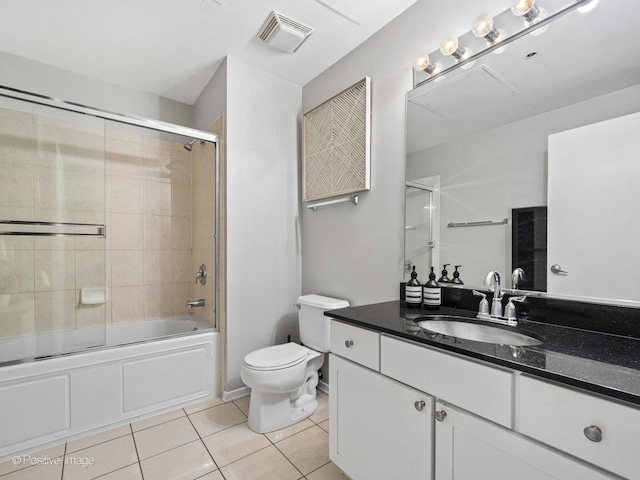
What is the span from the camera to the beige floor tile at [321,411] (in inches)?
81.0

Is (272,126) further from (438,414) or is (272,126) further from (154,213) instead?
(438,414)

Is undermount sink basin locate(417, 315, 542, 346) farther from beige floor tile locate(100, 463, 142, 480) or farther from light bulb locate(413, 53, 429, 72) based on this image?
beige floor tile locate(100, 463, 142, 480)

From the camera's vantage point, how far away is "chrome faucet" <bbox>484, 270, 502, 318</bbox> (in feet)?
4.36

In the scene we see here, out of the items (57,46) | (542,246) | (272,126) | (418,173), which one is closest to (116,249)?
(57,46)

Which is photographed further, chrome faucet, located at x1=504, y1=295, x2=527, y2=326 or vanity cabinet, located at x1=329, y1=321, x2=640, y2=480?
Result: chrome faucet, located at x1=504, y1=295, x2=527, y2=326

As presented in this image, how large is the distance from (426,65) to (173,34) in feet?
5.42

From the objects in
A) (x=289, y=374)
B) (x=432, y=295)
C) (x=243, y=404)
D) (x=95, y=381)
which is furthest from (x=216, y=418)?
(x=432, y=295)

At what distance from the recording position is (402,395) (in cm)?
114

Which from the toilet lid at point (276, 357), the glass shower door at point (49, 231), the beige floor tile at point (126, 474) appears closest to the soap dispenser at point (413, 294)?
the toilet lid at point (276, 357)

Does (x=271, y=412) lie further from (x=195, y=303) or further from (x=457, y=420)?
(x=457, y=420)

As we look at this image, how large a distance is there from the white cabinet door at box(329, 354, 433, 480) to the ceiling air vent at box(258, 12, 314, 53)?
6.45ft

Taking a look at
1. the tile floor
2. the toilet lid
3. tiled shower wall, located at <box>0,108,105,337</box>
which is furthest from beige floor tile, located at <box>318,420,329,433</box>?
tiled shower wall, located at <box>0,108,105,337</box>

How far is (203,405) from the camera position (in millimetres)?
2242

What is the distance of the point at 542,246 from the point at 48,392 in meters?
2.71
